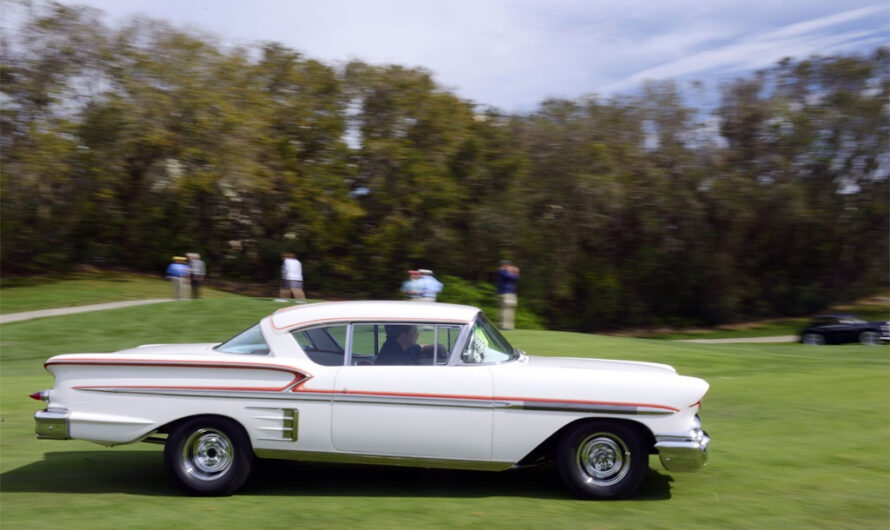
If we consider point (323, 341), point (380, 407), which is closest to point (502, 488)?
point (380, 407)

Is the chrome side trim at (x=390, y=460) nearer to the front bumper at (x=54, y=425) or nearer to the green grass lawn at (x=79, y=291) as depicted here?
the front bumper at (x=54, y=425)

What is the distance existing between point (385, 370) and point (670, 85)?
32.0m

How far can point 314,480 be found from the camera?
290 inches

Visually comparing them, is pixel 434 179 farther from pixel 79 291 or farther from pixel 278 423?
pixel 278 423

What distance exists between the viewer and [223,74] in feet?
106

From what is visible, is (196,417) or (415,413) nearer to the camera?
(415,413)

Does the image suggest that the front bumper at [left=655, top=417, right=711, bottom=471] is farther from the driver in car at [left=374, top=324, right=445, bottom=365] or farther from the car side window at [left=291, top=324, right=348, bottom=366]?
the car side window at [left=291, top=324, right=348, bottom=366]

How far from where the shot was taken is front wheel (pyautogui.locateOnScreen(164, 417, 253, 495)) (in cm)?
677

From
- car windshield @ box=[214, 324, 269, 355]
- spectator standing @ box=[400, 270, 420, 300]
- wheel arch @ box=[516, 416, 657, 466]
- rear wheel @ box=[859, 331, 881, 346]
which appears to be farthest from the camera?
rear wheel @ box=[859, 331, 881, 346]

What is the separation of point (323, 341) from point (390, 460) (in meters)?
1.09

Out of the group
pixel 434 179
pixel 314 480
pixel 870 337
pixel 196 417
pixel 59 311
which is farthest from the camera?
pixel 434 179

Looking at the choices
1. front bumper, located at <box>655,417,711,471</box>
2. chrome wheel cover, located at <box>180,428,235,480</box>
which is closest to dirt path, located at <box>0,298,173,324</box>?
chrome wheel cover, located at <box>180,428,235,480</box>

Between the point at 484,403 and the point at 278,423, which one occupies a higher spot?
the point at 484,403

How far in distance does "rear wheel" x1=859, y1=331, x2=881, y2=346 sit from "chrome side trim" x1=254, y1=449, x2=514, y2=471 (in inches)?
1024
